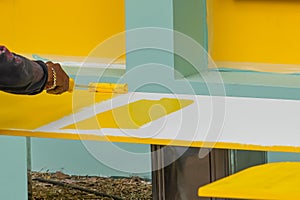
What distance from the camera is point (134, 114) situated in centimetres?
278

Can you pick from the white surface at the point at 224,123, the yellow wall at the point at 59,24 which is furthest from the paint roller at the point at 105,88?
the yellow wall at the point at 59,24

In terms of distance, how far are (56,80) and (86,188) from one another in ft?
3.39

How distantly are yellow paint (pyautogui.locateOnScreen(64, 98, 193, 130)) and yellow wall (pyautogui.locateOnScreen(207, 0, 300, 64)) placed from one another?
1.04 meters

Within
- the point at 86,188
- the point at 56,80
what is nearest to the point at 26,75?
the point at 56,80

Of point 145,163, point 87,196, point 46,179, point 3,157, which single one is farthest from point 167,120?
point 3,157

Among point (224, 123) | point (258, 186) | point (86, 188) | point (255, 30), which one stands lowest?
point (86, 188)

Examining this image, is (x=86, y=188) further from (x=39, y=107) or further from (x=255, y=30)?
(x=255, y=30)

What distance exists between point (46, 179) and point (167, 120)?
1.16 metres

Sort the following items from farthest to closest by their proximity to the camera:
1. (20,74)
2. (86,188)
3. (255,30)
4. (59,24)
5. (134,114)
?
(59,24) → (255,30) → (86,188) → (134,114) → (20,74)

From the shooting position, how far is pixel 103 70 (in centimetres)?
403

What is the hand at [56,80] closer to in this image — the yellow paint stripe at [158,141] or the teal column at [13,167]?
the yellow paint stripe at [158,141]

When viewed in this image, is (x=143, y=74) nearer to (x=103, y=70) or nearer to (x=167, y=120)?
(x=103, y=70)

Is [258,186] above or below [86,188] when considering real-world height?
above

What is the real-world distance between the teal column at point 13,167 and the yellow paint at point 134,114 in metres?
1.14
